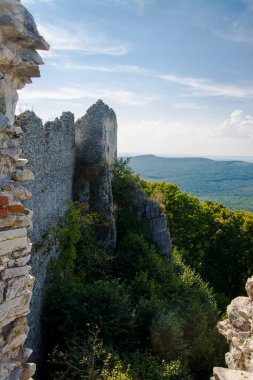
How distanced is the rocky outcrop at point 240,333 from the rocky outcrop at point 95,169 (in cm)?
1074

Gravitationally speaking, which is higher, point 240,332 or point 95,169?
point 95,169

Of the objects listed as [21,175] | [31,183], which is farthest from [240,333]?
[31,183]

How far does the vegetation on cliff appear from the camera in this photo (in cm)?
1134

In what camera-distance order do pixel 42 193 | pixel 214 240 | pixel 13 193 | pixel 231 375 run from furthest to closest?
1. pixel 214 240
2. pixel 42 193
3. pixel 231 375
4. pixel 13 193

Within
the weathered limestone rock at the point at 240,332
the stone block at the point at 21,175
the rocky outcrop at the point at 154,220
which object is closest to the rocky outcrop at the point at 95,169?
the rocky outcrop at the point at 154,220

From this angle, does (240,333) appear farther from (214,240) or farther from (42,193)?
(214,240)

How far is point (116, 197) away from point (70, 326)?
450 inches

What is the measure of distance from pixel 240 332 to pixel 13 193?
651 centimetres

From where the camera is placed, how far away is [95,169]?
66.6ft

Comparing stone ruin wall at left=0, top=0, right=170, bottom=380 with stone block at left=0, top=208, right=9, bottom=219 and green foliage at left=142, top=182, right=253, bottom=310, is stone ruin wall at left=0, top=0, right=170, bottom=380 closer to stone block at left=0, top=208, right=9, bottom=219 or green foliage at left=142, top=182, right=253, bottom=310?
stone block at left=0, top=208, right=9, bottom=219

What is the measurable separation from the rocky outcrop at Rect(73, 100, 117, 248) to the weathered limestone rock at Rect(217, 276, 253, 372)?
10742mm

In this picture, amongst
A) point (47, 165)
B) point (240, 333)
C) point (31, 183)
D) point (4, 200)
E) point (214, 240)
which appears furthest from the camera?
point (214, 240)

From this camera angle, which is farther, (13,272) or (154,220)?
(154,220)

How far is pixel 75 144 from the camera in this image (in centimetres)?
2055
